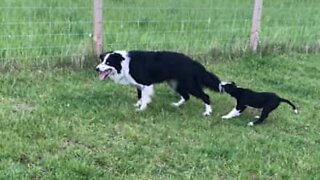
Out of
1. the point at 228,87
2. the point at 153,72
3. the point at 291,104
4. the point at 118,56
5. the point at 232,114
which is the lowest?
the point at 232,114

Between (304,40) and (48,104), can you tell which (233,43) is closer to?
(304,40)

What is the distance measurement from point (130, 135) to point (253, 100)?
4.83 feet

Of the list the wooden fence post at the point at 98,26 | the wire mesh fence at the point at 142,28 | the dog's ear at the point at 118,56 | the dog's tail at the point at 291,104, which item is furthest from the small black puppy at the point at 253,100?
the wire mesh fence at the point at 142,28

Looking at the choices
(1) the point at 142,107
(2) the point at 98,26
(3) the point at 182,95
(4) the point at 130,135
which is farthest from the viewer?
(2) the point at 98,26

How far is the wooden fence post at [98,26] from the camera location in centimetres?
730

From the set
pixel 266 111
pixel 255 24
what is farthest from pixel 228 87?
pixel 255 24

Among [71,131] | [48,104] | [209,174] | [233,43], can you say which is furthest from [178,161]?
[233,43]

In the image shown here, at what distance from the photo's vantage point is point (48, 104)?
5840 mm

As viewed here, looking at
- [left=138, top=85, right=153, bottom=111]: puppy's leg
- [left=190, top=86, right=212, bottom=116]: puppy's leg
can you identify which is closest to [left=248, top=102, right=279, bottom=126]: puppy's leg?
[left=190, top=86, right=212, bottom=116]: puppy's leg

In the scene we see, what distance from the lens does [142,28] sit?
335 inches

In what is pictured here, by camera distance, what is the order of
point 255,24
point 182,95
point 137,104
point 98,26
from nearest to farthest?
point 137,104 → point 182,95 → point 98,26 → point 255,24

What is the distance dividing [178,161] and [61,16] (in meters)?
4.26

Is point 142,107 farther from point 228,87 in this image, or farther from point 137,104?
point 228,87

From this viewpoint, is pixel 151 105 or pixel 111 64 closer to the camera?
pixel 111 64
